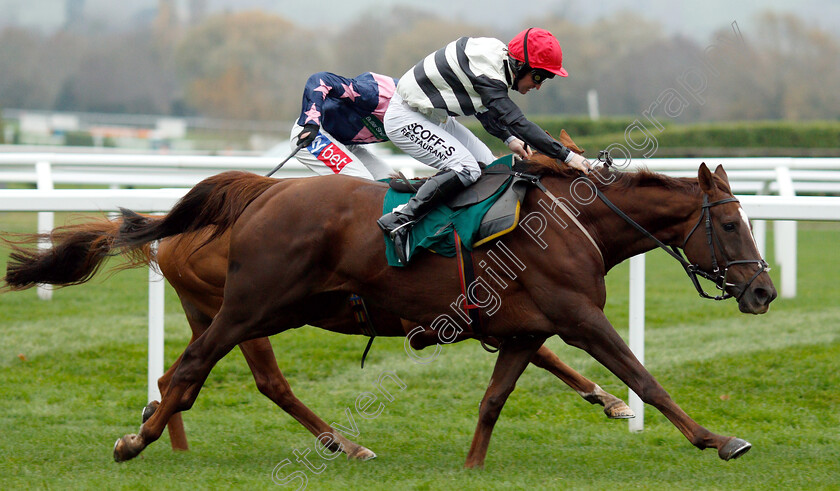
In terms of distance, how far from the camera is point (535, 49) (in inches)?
160

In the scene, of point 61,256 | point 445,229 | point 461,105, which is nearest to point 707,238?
point 445,229

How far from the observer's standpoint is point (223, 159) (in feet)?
22.7

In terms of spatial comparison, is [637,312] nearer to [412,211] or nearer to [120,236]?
[412,211]

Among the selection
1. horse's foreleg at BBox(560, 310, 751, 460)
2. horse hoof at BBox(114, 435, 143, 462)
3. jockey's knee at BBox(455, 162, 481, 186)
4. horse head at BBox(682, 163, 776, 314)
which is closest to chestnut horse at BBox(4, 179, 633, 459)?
horse hoof at BBox(114, 435, 143, 462)

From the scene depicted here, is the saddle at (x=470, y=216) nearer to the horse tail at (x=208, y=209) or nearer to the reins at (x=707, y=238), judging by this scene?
the reins at (x=707, y=238)

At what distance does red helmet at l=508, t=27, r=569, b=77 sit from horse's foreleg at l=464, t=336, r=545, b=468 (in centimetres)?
120

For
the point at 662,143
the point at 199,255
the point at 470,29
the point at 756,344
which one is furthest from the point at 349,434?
the point at 470,29

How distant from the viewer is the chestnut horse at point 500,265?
3959 mm

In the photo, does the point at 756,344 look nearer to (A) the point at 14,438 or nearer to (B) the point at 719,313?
(B) the point at 719,313

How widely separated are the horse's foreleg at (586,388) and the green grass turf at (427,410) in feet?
0.62

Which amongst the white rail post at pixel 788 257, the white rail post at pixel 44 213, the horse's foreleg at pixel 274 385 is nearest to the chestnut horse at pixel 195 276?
the horse's foreleg at pixel 274 385

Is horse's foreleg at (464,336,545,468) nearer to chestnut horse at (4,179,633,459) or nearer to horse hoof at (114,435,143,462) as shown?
chestnut horse at (4,179,633,459)

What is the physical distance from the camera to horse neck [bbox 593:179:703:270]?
13.4 ft

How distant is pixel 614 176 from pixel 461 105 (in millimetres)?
736
